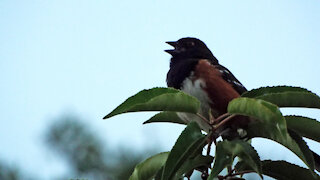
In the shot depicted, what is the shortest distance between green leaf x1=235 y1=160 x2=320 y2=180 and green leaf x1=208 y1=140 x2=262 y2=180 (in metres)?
0.17

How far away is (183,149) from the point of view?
1.87 metres

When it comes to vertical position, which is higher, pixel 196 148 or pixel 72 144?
pixel 196 148

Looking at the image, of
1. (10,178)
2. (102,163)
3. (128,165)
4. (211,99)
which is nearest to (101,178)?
(102,163)

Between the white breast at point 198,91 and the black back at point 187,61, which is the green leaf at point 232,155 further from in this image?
the black back at point 187,61

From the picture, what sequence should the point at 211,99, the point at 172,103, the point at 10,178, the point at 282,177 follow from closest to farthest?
1. the point at 172,103
2. the point at 282,177
3. the point at 211,99
4. the point at 10,178

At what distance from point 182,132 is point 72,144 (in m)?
7.54

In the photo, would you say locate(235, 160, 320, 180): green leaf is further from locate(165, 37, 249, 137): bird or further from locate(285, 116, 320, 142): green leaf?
locate(165, 37, 249, 137): bird

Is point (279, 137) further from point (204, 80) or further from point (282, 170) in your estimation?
point (204, 80)

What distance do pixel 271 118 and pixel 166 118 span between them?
0.72 meters

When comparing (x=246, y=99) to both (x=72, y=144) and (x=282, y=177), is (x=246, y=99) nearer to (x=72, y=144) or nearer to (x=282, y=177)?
(x=282, y=177)

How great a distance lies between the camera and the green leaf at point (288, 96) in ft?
6.41

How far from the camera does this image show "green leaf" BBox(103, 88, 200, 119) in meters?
1.91

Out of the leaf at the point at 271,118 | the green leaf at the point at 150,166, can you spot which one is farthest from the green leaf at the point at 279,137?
the green leaf at the point at 150,166

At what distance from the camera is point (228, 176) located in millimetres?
2104
